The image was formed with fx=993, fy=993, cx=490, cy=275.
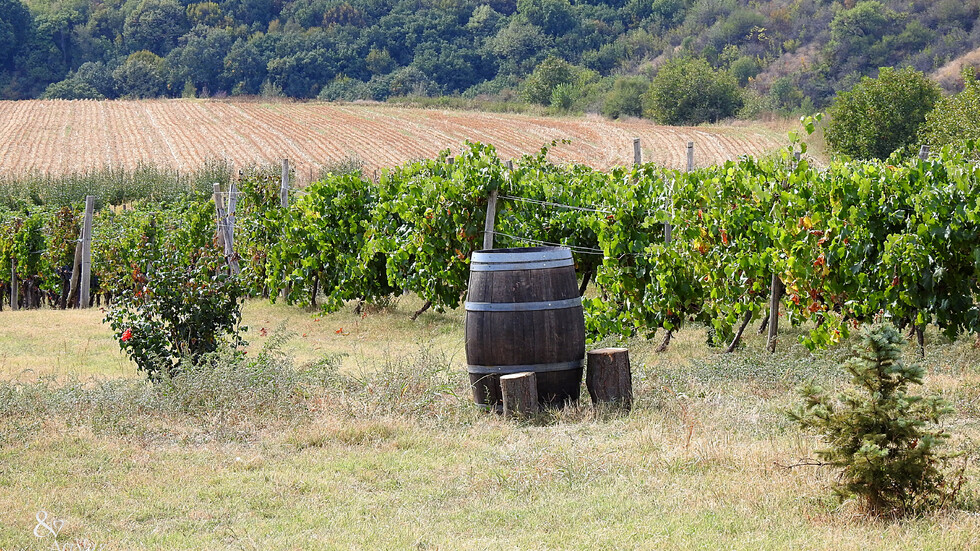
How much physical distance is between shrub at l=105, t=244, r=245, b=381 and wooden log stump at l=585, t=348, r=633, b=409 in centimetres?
291

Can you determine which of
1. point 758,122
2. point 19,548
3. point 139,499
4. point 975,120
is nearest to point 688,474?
point 139,499

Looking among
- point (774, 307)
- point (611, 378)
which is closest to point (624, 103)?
point (774, 307)

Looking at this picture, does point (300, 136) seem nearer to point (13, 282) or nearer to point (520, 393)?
point (13, 282)

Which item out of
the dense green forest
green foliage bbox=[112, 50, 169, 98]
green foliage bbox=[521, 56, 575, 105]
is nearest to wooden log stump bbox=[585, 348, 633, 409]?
the dense green forest

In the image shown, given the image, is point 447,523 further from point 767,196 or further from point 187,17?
point 187,17

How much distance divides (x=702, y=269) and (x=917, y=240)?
1919 mm

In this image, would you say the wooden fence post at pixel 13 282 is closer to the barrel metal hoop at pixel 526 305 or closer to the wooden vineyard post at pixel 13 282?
the wooden vineyard post at pixel 13 282

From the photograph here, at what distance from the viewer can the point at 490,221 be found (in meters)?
10.6

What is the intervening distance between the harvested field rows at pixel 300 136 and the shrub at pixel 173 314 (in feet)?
97.9

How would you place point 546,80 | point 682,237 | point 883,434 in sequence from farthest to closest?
point 546,80 < point 682,237 < point 883,434

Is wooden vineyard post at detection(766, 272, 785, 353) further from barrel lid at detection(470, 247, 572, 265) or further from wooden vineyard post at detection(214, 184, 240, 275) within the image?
wooden vineyard post at detection(214, 184, 240, 275)

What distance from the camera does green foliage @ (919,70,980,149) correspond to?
98.1ft

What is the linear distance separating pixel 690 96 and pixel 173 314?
61949 millimetres

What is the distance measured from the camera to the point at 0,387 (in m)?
6.71
